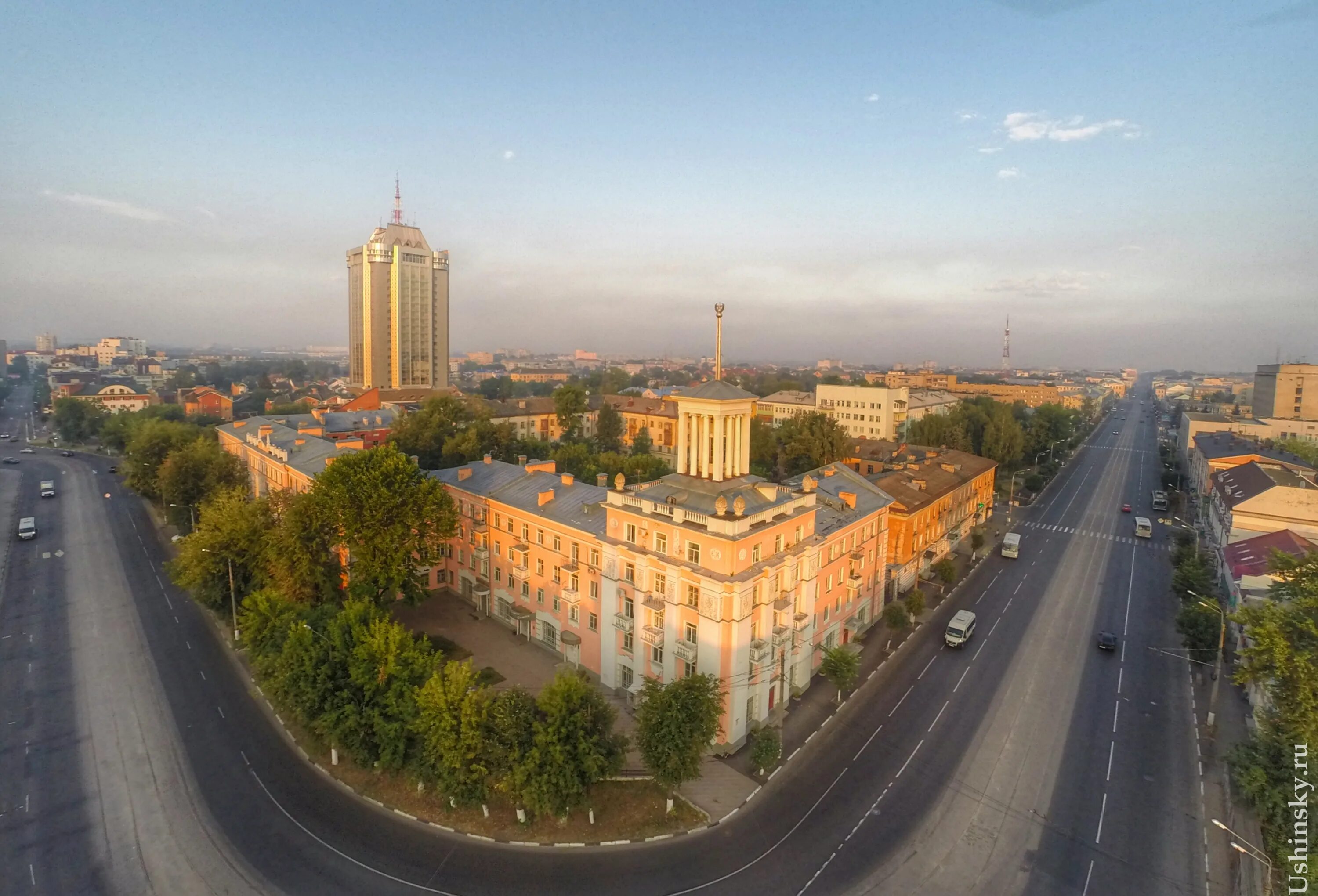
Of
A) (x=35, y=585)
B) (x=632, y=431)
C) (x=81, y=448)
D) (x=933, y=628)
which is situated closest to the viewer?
(x=933, y=628)

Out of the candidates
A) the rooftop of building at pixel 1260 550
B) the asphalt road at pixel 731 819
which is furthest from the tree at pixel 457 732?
the rooftop of building at pixel 1260 550

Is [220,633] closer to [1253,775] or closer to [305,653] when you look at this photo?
[305,653]

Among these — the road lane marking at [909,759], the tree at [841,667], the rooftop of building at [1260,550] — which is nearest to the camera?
the road lane marking at [909,759]

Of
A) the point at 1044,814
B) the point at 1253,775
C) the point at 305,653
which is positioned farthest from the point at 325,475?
the point at 1253,775

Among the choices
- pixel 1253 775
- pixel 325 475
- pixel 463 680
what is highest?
pixel 325 475

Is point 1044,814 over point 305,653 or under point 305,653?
under

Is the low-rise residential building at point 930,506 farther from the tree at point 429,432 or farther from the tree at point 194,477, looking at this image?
the tree at point 194,477

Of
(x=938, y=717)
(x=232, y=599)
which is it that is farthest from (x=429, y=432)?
(x=938, y=717)
